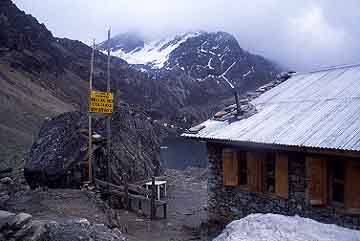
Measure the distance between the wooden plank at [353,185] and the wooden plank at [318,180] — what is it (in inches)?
24.1

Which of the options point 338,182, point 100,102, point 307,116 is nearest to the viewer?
point 338,182

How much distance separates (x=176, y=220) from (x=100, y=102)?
534cm

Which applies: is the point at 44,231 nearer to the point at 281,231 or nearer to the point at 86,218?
the point at 86,218

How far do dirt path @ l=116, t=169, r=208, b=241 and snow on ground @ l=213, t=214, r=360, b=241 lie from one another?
15.8 ft

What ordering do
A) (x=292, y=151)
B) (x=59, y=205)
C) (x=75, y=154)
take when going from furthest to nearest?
(x=75, y=154) < (x=59, y=205) < (x=292, y=151)

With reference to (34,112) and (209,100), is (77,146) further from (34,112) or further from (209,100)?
(209,100)

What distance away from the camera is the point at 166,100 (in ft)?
398

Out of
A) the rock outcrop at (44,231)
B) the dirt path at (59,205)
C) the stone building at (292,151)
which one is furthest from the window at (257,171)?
the rock outcrop at (44,231)

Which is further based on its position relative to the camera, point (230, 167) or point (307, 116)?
point (230, 167)


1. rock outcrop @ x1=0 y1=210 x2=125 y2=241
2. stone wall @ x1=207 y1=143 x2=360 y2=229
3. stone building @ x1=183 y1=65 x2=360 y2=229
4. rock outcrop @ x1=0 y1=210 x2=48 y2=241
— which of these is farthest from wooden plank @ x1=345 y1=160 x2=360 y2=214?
rock outcrop @ x1=0 y1=210 x2=48 y2=241

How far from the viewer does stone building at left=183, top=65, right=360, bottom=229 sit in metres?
9.98

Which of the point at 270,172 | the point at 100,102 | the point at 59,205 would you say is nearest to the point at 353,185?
the point at 270,172

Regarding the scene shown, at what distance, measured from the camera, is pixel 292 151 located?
11.1 metres

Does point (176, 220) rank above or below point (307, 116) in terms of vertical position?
below
